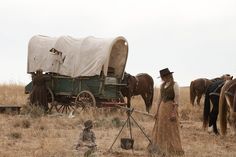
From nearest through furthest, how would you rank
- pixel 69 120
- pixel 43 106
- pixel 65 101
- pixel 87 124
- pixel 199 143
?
pixel 87 124, pixel 199 143, pixel 69 120, pixel 43 106, pixel 65 101

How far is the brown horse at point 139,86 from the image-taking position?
19789 mm

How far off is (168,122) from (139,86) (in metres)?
11.4

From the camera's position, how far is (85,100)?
1717 cm

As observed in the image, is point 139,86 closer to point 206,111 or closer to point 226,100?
point 206,111

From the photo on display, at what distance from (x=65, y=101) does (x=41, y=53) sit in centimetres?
191

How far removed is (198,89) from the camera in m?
25.8

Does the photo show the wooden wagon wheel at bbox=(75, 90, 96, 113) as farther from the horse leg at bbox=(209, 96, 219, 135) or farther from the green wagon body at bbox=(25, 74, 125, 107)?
the horse leg at bbox=(209, 96, 219, 135)

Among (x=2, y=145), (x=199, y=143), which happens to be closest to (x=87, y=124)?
(x=2, y=145)

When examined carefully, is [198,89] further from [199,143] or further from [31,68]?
[199,143]

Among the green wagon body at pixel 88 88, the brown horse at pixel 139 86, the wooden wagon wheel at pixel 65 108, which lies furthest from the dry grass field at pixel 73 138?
the brown horse at pixel 139 86

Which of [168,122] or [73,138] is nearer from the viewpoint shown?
[168,122]

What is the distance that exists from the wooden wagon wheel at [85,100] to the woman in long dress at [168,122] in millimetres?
7111

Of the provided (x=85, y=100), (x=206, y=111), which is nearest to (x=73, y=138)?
(x=206, y=111)

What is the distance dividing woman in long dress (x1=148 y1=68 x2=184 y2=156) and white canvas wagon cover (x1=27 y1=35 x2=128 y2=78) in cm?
715
